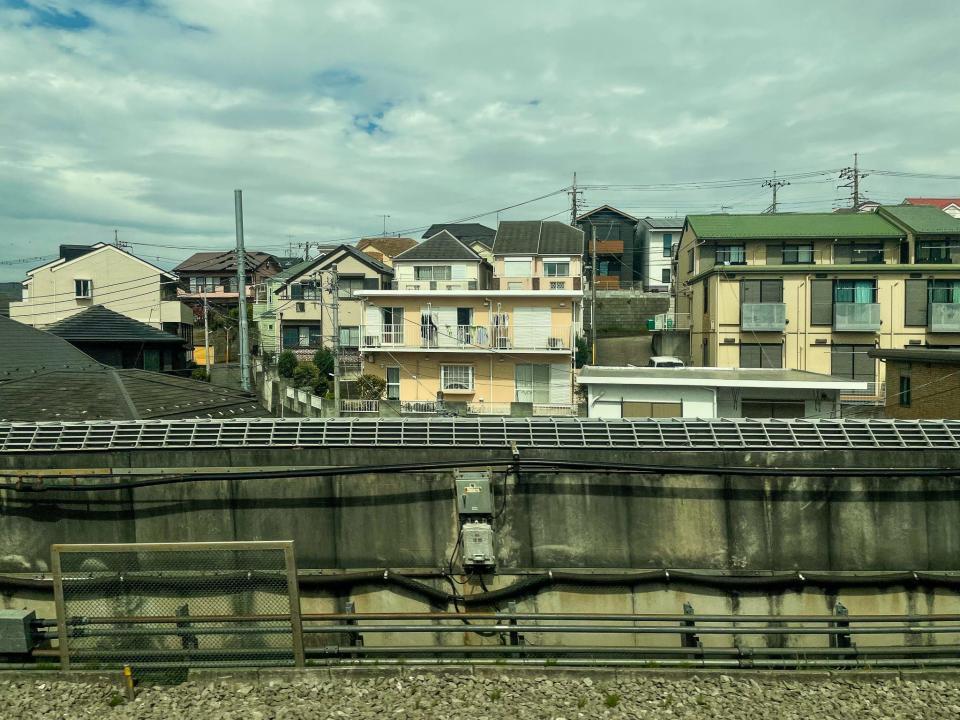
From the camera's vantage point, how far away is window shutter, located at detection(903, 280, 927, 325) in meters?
25.8

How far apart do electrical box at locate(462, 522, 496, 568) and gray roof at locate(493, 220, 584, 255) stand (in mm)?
29078

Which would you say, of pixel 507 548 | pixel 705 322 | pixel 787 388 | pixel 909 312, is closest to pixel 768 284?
pixel 705 322

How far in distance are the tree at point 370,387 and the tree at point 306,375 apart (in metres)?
4.07

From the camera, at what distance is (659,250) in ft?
159

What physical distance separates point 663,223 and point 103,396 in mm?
44606

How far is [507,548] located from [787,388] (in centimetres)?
1424

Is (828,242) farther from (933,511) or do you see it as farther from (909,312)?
(933,511)

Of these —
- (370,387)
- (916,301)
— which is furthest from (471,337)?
(916,301)

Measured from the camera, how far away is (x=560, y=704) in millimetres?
4992

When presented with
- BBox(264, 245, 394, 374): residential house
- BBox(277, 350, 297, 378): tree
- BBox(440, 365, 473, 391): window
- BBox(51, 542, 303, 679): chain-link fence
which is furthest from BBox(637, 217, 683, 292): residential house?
BBox(51, 542, 303, 679): chain-link fence

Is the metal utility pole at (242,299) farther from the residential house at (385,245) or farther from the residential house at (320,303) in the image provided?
the residential house at (385,245)

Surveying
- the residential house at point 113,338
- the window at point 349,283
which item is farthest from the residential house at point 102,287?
the residential house at point 113,338

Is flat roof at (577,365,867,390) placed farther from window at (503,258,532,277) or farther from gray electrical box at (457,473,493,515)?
window at (503,258,532,277)

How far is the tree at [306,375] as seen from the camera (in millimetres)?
31234
